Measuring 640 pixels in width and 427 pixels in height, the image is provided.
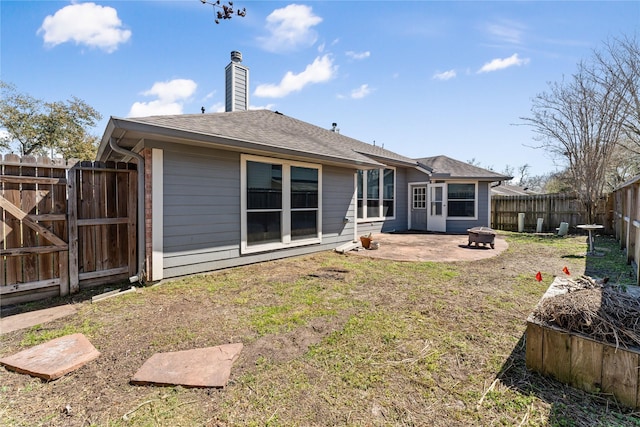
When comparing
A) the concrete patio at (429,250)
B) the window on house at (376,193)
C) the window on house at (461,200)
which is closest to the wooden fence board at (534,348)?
the concrete patio at (429,250)

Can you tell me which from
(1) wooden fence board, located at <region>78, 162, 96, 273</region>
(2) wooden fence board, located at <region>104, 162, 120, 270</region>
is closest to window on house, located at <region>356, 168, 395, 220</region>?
(2) wooden fence board, located at <region>104, 162, 120, 270</region>

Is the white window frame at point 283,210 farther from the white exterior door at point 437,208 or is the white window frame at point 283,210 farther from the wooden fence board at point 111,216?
the white exterior door at point 437,208

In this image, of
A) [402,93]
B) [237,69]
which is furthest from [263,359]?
[402,93]

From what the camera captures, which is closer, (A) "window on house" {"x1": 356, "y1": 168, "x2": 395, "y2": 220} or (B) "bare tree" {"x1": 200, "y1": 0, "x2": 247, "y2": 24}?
(B) "bare tree" {"x1": 200, "y1": 0, "x2": 247, "y2": 24}

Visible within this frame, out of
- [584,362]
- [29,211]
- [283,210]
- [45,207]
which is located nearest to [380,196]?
[283,210]

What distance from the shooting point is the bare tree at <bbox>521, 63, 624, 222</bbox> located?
1037cm

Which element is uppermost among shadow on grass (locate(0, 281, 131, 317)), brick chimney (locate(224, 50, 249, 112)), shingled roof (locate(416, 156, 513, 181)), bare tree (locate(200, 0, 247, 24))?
brick chimney (locate(224, 50, 249, 112))

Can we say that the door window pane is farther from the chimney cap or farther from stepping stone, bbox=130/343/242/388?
stepping stone, bbox=130/343/242/388

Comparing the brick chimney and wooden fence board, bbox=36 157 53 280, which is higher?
the brick chimney

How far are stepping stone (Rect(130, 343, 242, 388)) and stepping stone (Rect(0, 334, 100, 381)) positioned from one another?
0.60 meters

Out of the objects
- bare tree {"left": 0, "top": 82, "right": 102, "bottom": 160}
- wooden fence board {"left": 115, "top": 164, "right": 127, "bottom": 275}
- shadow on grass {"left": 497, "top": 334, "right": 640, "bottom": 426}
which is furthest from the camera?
bare tree {"left": 0, "top": 82, "right": 102, "bottom": 160}

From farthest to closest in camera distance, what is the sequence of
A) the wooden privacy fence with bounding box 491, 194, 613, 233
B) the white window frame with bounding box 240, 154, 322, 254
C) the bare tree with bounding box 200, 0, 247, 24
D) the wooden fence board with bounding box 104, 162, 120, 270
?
the wooden privacy fence with bounding box 491, 194, 613, 233 → the white window frame with bounding box 240, 154, 322, 254 → the wooden fence board with bounding box 104, 162, 120, 270 → the bare tree with bounding box 200, 0, 247, 24

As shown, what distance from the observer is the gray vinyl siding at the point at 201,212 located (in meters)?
4.76

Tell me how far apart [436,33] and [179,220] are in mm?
7984
